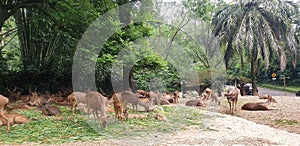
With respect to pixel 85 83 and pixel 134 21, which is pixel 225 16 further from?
pixel 85 83

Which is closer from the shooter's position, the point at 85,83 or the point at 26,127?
the point at 26,127

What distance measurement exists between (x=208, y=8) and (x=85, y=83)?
511 inches

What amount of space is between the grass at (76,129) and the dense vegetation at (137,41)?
395cm

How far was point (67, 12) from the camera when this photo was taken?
30.2ft

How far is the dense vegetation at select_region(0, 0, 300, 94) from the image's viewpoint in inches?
412

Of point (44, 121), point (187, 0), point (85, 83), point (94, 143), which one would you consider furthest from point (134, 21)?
point (187, 0)

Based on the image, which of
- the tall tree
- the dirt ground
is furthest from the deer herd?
the tall tree

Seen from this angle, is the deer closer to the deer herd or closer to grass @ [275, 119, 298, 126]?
the deer herd

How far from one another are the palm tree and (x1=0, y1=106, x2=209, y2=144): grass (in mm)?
11051

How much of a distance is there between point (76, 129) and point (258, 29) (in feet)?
47.6

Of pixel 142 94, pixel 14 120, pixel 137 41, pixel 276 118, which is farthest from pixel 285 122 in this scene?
pixel 14 120

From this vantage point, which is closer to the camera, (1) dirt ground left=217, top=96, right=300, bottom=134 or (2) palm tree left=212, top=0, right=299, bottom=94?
(1) dirt ground left=217, top=96, right=300, bottom=134

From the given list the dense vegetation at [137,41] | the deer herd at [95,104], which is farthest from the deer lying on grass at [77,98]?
the dense vegetation at [137,41]

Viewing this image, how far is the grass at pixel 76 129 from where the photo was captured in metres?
5.05
